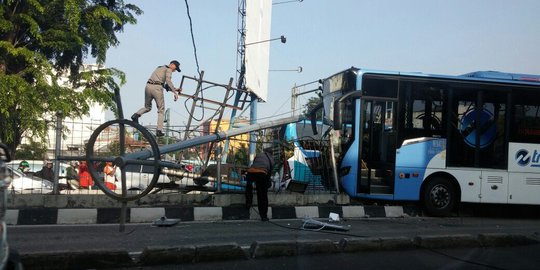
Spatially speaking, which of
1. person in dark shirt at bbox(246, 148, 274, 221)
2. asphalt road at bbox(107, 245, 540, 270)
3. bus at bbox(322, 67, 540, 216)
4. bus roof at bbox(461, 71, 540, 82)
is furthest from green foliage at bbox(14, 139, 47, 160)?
bus roof at bbox(461, 71, 540, 82)

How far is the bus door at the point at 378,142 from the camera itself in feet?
33.7

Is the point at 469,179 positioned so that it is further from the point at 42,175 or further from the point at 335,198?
the point at 42,175

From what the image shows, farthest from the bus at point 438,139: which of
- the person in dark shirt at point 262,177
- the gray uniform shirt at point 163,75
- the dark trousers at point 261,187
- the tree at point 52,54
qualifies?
the tree at point 52,54

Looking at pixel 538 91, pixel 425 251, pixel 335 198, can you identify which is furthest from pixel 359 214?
pixel 538 91

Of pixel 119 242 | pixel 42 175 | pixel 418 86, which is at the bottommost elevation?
pixel 119 242

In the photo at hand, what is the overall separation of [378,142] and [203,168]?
374cm

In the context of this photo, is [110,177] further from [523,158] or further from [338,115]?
[523,158]

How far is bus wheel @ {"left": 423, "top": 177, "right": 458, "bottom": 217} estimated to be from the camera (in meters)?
10.3

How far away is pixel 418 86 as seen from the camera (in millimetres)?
10438

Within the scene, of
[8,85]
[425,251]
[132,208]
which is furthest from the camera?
[8,85]

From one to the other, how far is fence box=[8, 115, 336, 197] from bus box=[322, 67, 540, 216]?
72cm

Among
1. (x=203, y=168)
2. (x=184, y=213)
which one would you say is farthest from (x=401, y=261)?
(x=203, y=168)

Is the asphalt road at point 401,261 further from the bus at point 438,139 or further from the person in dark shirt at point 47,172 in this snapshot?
the person in dark shirt at point 47,172

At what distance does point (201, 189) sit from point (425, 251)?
5.05m
